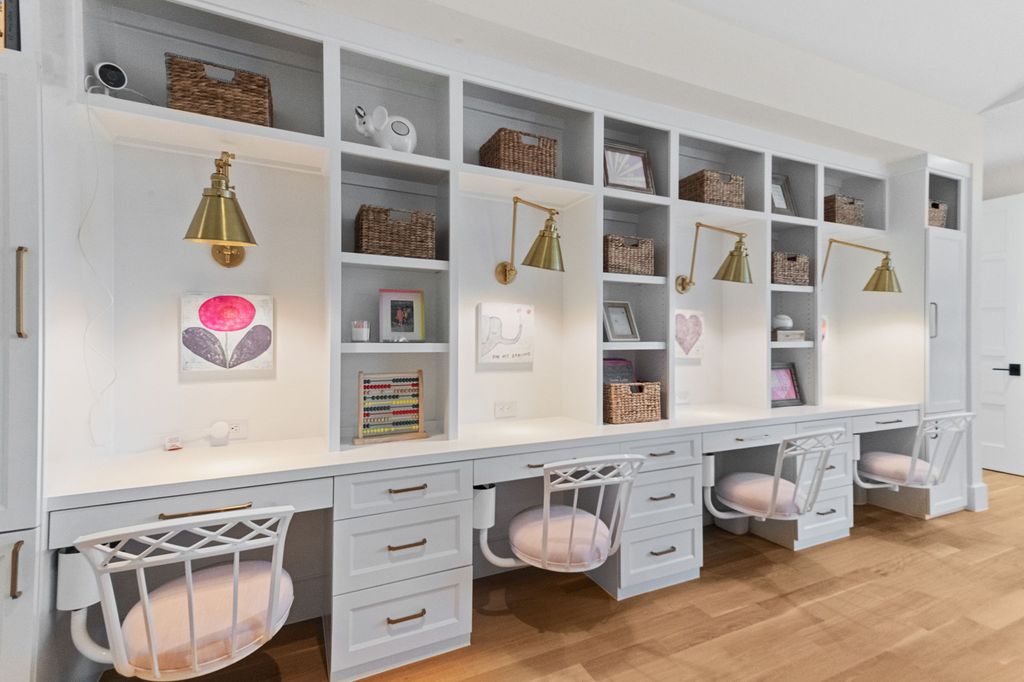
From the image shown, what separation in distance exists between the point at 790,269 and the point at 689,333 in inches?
30.2

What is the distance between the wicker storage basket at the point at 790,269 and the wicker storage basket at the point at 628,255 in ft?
3.15

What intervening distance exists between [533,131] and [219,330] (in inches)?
72.9

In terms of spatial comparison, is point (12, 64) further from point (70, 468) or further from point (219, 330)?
point (70, 468)

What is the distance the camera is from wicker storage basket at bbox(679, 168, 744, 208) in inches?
114

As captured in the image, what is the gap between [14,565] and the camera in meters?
1.36

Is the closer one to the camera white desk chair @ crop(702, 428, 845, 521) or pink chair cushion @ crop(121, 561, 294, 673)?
pink chair cushion @ crop(121, 561, 294, 673)

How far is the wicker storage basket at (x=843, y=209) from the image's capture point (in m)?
3.42

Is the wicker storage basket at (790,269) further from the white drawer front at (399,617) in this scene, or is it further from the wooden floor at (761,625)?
the white drawer front at (399,617)

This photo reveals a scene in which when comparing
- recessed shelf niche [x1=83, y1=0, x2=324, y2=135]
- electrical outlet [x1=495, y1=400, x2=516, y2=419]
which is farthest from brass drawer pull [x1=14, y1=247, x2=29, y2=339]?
electrical outlet [x1=495, y1=400, x2=516, y2=419]

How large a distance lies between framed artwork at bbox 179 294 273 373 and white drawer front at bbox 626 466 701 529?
1807 millimetres

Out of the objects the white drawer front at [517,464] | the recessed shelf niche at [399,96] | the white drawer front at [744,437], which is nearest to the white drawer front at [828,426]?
the white drawer front at [744,437]

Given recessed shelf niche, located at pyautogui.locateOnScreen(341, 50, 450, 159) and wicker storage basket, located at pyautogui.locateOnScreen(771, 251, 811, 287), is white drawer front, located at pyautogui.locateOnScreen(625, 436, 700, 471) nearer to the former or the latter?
wicker storage basket, located at pyautogui.locateOnScreen(771, 251, 811, 287)

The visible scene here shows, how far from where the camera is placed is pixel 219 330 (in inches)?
82.7

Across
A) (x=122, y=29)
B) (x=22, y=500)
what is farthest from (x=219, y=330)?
(x=122, y=29)
